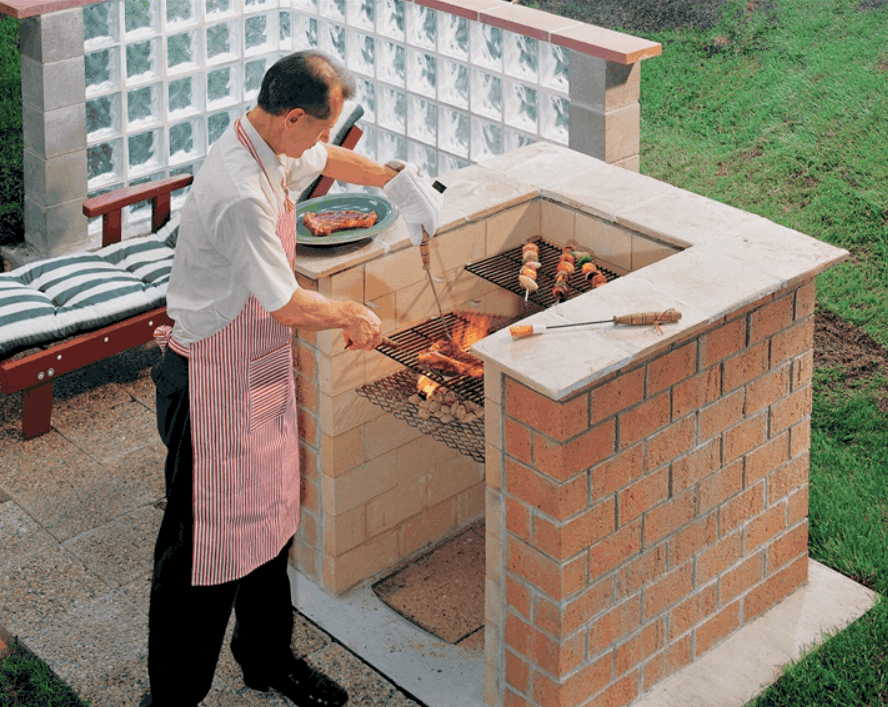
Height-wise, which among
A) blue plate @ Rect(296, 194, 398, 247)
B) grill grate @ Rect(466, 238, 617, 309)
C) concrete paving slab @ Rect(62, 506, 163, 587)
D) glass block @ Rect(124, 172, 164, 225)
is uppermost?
blue plate @ Rect(296, 194, 398, 247)

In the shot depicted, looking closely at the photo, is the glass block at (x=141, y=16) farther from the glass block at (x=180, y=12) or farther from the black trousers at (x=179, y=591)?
the black trousers at (x=179, y=591)

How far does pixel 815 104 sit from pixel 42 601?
5961mm

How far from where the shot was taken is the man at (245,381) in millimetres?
3326

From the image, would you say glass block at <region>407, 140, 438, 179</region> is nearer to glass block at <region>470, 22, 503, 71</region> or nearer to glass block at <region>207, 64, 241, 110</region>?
glass block at <region>470, 22, 503, 71</region>

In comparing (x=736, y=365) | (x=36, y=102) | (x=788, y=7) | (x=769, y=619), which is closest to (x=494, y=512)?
(x=736, y=365)

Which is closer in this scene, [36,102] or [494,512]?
[494,512]

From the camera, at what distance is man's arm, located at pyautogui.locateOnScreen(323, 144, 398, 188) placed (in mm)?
3990

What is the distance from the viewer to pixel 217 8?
672cm

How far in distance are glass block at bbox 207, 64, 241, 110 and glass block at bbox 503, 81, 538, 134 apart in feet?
5.09

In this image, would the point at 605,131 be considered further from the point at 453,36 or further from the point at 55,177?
the point at 55,177

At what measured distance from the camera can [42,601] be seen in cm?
446

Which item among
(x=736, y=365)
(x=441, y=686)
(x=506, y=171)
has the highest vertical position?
(x=506, y=171)

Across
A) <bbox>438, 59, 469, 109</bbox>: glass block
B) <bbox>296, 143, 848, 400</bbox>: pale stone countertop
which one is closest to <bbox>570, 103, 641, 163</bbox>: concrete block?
<bbox>438, 59, 469, 109</bbox>: glass block

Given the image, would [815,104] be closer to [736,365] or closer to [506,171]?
[506,171]
